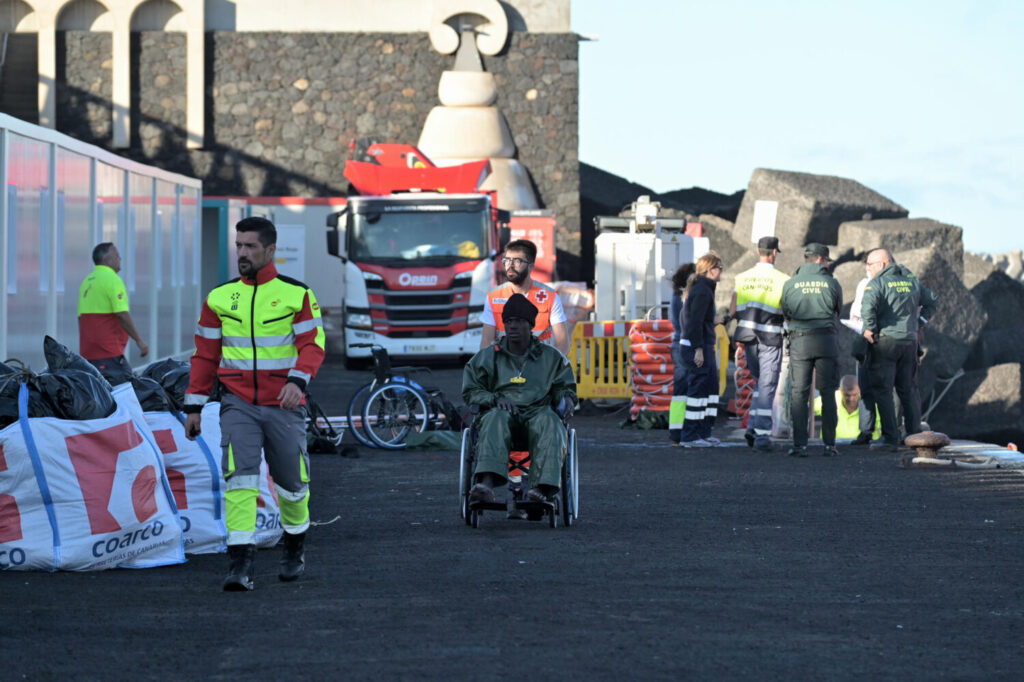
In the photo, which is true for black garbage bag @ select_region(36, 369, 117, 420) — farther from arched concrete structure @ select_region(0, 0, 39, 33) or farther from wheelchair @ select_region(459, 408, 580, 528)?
arched concrete structure @ select_region(0, 0, 39, 33)

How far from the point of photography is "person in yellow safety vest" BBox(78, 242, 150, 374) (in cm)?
1392

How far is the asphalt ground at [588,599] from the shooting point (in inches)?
233

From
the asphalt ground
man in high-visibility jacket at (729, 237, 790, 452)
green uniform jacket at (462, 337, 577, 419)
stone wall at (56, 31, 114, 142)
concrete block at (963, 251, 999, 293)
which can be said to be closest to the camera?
the asphalt ground

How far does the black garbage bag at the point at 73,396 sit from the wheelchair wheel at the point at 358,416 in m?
6.94

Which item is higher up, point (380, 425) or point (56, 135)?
point (56, 135)

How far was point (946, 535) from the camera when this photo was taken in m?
9.45

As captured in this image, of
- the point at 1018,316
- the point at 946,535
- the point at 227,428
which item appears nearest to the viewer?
the point at 227,428

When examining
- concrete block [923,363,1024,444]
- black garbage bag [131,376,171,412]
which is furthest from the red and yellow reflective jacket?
concrete block [923,363,1024,444]

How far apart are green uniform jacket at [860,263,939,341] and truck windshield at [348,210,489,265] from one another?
42.2 feet

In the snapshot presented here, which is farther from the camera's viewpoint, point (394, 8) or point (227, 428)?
point (394, 8)

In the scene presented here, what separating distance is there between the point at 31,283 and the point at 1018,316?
767 inches

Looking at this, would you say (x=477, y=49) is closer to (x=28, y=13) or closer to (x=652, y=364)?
(x=28, y=13)

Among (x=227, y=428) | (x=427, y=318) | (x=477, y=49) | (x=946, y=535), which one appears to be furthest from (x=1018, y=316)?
(x=227, y=428)

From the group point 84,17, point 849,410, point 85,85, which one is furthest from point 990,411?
point 84,17
